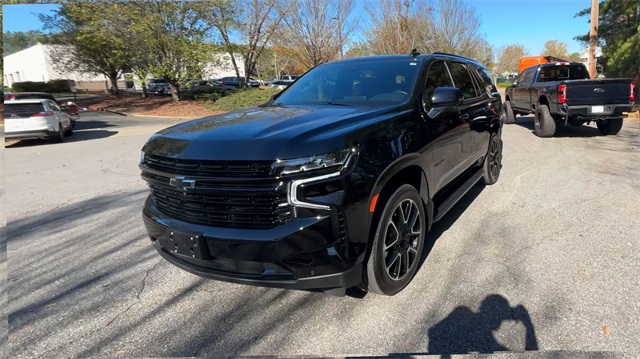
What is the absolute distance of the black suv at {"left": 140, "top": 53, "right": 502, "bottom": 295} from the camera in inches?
89.8

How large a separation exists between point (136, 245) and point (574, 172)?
656 centimetres

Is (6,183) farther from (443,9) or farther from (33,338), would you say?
(443,9)

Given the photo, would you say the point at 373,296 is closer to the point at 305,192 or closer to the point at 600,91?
the point at 305,192

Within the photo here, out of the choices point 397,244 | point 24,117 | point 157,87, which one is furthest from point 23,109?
point 157,87

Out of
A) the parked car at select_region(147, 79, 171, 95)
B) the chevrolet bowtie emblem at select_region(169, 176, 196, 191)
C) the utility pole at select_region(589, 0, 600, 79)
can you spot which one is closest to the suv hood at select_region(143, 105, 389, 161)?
the chevrolet bowtie emblem at select_region(169, 176, 196, 191)

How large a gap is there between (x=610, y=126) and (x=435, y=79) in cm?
850

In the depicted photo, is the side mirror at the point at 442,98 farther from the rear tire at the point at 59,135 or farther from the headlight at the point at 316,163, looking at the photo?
the rear tire at the point at 59,135

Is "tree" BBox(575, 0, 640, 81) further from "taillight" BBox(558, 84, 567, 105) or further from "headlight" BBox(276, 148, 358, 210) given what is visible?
"headlight" BBox(276, 148, 358, 210)

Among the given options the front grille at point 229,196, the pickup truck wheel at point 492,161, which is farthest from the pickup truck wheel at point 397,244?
the pickup truck wheel at point 492,161

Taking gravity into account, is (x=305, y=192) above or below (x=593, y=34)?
below

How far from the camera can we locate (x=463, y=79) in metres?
4.76

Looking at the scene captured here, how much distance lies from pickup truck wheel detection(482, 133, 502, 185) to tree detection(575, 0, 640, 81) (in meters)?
11.5

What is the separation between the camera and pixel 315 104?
3.57 meters

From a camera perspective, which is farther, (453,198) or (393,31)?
(393,31)
